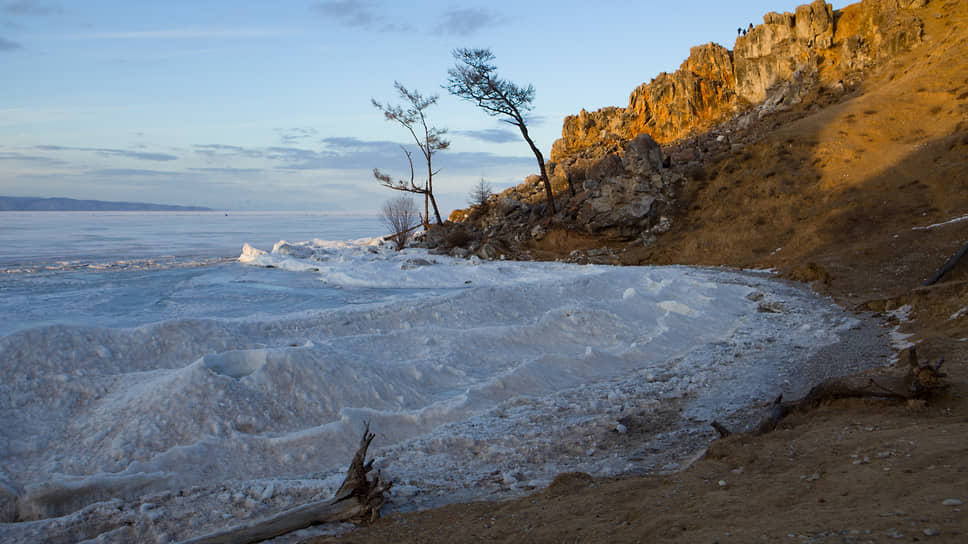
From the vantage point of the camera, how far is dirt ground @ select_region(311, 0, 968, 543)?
2053mm

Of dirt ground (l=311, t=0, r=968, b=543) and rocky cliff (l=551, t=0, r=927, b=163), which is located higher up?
rocky cliff (l=551, t=0, r=927, b=163)

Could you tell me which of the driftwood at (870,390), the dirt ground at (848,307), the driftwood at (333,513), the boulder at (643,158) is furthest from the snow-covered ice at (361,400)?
the boulder at (643,158)

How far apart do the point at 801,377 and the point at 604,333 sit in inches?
92.4

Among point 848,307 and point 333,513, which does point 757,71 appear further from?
point 333,513

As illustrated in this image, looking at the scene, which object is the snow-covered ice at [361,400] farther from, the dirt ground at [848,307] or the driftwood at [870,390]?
the dirt ground at [848,307]

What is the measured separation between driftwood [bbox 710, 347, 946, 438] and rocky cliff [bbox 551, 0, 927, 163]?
21692 millimetres

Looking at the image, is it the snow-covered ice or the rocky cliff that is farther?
the rocky cliff

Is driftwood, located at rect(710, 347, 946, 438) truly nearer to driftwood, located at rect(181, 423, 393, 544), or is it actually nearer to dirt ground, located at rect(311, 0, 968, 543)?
dirt ground, located at rect(311, 0, 968, 543)

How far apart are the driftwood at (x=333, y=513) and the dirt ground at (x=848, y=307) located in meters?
0.12

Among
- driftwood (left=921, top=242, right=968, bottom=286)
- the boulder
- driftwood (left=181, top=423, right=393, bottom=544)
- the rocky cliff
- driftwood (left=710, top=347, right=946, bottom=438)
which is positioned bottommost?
driftwood (left=181, top=423, right=393, bottom=544)

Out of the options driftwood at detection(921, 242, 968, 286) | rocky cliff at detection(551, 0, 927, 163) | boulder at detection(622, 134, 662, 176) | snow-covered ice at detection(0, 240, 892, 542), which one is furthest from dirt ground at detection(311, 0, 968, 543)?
rocky cliff at detection(551, 0, 927, 163)

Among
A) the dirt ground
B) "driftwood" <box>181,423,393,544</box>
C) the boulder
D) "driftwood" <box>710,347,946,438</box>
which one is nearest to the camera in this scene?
the dirt ground

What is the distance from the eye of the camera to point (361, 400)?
4812mm

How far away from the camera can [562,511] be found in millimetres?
2615
